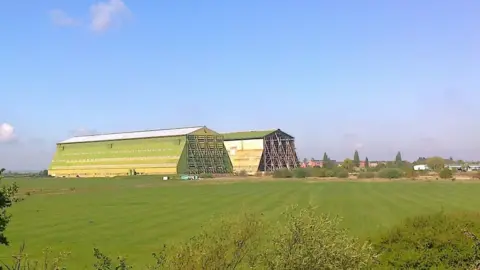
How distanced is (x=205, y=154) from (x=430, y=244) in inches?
5495

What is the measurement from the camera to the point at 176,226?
158ft

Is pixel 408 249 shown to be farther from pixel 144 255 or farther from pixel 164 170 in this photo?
pixel 164 170

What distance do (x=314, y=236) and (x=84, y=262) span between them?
18992mm

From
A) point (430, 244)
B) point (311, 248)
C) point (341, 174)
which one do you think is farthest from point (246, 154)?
point (311, 248)

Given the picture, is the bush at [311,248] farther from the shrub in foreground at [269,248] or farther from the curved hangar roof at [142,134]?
the curved hangar roof at [142,134]

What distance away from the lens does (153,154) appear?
16062 centimetres

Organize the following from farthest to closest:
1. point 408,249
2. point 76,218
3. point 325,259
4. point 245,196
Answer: point 245,196 < point 76,218 < point 408,249 < point 325,259

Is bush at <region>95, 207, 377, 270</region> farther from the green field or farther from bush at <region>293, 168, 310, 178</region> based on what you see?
bush at <region>293, 168, 310, 178</region>

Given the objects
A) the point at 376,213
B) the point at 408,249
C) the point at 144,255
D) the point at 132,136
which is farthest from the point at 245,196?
the point at 132,136

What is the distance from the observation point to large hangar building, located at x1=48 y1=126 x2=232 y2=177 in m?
157

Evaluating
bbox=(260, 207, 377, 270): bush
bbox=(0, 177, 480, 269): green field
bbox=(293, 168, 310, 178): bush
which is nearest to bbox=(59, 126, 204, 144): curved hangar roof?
bbox=(293, 168, 310, 178): bush

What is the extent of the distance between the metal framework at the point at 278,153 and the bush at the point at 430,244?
465ft

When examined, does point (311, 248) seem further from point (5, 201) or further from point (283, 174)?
point (283, 174)

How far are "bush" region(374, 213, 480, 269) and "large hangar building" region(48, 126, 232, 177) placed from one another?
12967 centimetres
